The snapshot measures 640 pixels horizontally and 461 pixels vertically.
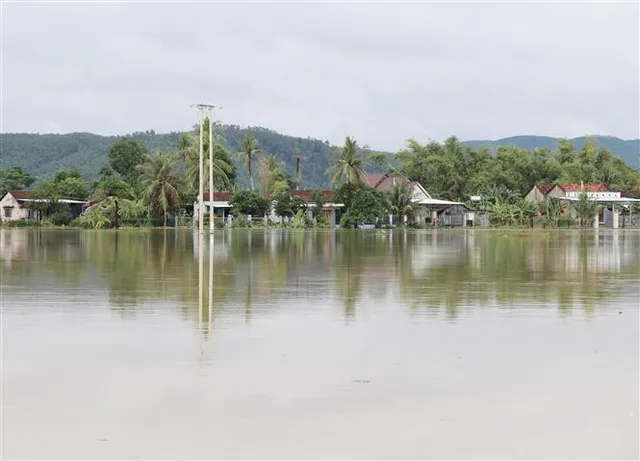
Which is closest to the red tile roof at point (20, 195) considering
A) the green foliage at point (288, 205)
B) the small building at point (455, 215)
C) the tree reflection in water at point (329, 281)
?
the green foliage at point (288, 205)

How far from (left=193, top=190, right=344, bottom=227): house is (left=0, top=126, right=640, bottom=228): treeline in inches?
32.2

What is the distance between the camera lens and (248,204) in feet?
232

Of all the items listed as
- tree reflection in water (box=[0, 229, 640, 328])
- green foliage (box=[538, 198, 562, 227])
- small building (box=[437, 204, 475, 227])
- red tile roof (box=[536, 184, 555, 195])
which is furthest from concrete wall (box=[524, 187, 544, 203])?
tree reflection in water (box=[0, 229, 640, 328])

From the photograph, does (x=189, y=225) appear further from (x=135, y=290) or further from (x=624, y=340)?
(x=624, y=340)

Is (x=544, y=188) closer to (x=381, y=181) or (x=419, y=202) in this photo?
(x=419, y=202)

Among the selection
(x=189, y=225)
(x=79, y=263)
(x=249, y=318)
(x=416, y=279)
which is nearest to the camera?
(x=249, y=318)

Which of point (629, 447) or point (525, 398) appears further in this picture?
point (525, 398)

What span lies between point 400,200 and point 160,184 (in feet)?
61.4

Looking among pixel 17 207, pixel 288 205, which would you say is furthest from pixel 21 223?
pixel 288 205

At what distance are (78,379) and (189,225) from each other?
62.7 metres

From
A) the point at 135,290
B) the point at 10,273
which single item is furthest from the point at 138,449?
the point at 10,273

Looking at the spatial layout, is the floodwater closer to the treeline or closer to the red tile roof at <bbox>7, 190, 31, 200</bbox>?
the treeline

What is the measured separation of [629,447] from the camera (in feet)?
17.5

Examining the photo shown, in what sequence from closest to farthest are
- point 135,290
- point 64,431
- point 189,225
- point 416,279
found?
1. point 64,431
2. point 135,290
3. point 416,279
4. point 189,225
